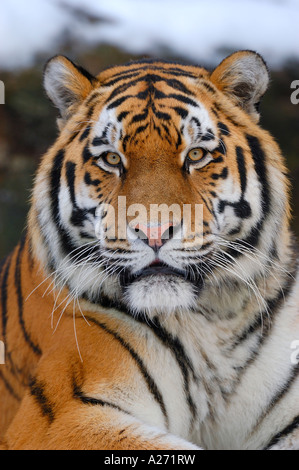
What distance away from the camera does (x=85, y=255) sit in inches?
69.6

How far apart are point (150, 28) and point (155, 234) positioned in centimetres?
330

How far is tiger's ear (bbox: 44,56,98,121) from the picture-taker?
1.84m

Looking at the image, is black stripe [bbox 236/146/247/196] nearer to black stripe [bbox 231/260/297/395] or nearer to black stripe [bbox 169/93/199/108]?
black stripe [bbox 169/93/199/108]

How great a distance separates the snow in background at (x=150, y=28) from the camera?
14.1 feet

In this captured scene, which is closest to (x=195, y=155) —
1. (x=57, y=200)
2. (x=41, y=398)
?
(x=57, y=200)

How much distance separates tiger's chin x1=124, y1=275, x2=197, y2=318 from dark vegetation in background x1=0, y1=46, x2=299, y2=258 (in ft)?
8.83

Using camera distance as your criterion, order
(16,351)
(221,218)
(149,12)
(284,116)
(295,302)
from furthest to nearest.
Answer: (149,12), (284,116), (16,351), (295,302), (221,218)

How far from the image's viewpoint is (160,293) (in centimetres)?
158

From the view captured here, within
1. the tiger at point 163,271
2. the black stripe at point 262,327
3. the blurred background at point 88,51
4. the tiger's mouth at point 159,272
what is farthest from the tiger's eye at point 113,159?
the blurred background at point 88,51

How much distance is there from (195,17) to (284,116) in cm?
97

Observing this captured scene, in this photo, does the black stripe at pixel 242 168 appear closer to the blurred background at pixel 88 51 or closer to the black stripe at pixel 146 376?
the black stripe at pixel 146 376
